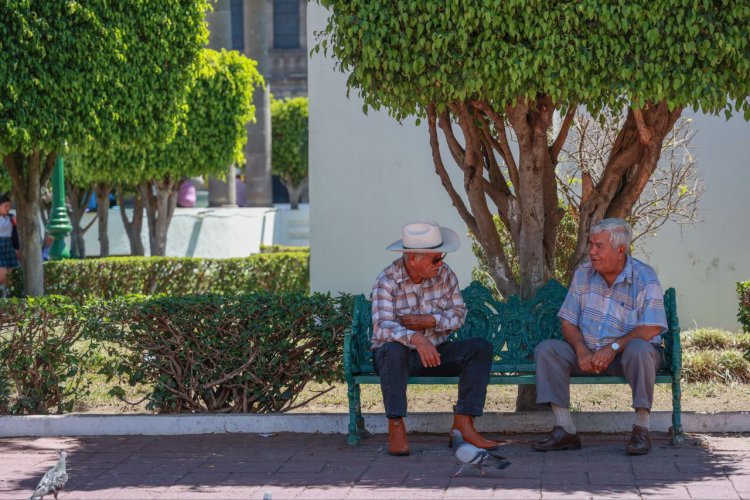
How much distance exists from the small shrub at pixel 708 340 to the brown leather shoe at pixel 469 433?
4.43m

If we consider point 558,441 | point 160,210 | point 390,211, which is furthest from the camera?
point 160,210

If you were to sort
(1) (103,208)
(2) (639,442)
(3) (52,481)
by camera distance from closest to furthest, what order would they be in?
(3) (52,481) → (2) (639,442) → (1) (103,208)

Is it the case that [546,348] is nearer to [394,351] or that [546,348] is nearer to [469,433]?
[469,433]

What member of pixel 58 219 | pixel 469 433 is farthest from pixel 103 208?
pixel 469 433

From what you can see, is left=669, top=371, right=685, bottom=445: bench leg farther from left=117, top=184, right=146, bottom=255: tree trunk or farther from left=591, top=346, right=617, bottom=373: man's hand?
left=117, top=184, right=146, bottom=255: tree trunk

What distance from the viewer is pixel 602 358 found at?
6516 mm

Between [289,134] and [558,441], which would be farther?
[289,134]

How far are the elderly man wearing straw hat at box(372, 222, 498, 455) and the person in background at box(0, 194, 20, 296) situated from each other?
32.7 ft

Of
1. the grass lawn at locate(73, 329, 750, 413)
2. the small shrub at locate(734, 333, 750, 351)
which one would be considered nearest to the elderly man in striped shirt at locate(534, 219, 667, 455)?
the grass lawn at locate(73, 329, 750, 413)

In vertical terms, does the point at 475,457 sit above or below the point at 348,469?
above

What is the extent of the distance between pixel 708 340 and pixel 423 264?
4753 mm

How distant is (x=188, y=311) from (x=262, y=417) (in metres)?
0.86

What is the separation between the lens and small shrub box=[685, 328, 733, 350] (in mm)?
10461

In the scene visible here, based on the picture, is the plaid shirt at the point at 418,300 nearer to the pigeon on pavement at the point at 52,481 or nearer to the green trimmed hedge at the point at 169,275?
the pigeon on pavement at the point at 52,481
